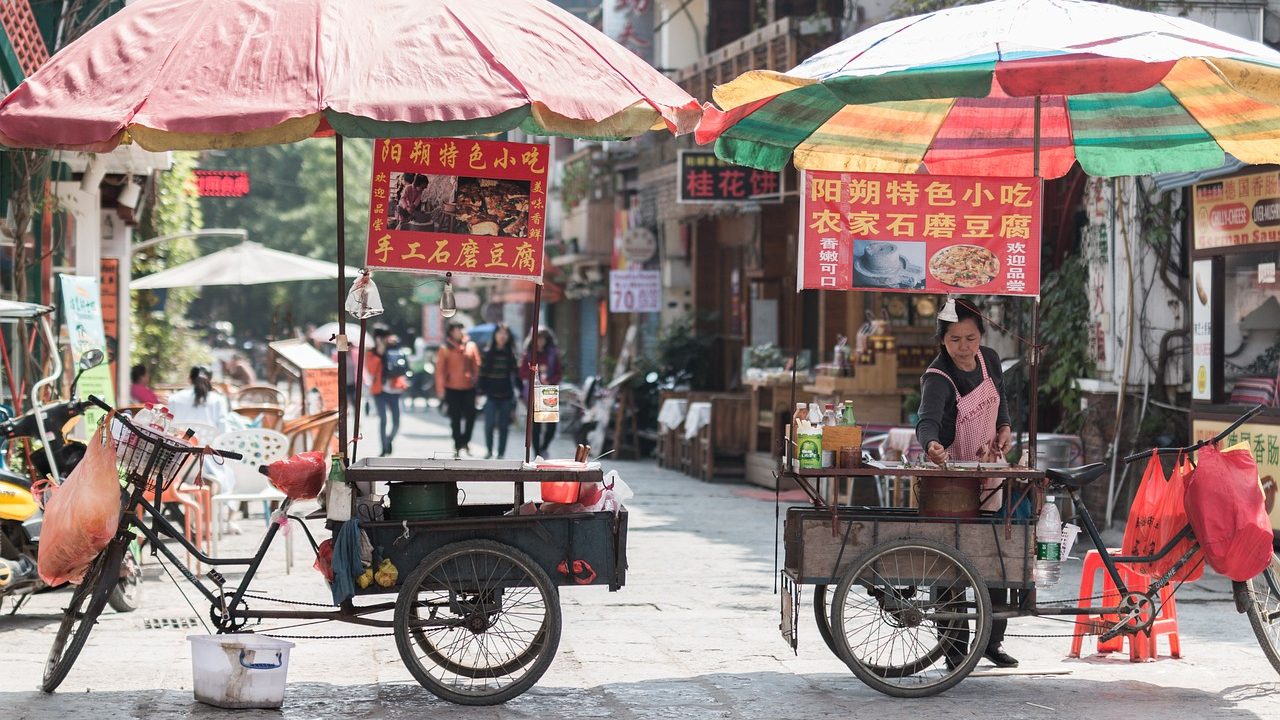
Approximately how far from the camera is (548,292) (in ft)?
118

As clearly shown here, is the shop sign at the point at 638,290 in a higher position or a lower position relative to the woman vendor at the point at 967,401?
higher

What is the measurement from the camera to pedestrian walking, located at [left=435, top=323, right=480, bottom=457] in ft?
63.2

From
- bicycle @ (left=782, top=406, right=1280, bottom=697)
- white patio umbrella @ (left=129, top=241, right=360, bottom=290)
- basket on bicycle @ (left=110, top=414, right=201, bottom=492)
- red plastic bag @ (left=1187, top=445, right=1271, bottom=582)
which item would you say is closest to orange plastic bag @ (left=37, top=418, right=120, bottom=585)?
basket on bicycle @ (left=110, top=414, right=201, bottom=492)

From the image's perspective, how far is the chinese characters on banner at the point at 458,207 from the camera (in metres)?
6.84

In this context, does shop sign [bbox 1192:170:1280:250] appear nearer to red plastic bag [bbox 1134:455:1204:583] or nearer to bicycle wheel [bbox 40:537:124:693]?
red plastic bag [bbox 1134:455:1204:583]

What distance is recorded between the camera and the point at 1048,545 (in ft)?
23.0

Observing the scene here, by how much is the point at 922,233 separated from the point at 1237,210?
17.6 ft

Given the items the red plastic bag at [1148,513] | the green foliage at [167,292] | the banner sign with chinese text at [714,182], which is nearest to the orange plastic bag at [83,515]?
the red plastic bag at [1148,513]

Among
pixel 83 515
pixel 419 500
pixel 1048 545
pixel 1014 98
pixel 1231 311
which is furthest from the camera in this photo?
pixel 1231 311

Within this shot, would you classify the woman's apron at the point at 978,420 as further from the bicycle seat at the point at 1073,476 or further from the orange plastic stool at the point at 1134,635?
the orange plastic stool at the point at 1134,635

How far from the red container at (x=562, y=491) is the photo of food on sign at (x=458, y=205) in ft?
3.74

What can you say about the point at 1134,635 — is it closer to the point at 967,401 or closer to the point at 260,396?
the point at 967,401

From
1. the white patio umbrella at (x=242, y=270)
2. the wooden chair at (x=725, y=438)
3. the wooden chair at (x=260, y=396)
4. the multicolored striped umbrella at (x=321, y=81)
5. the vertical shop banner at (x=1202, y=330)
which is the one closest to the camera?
the multicolored striped umbrella at (x=321, y=81)

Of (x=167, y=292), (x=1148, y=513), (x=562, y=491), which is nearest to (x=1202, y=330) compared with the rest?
(x=1148, y=513)
